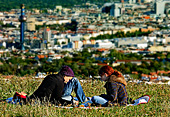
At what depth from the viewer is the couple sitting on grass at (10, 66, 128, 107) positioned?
15.5 ft

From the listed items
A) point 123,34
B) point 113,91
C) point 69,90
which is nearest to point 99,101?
point 113,91

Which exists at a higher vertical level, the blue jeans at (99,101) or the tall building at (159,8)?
the blue jeans at (99,101)

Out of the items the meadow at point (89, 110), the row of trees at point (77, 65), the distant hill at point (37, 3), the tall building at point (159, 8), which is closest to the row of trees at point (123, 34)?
the row of trees at point (77, 65)

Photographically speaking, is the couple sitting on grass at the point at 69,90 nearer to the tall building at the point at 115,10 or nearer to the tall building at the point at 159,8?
the tall building at the point at 115,10

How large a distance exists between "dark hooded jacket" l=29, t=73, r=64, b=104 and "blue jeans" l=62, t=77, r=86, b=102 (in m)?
0.08

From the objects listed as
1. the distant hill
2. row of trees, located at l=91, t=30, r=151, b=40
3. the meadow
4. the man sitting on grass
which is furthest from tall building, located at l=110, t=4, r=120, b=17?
the man sitting on grass

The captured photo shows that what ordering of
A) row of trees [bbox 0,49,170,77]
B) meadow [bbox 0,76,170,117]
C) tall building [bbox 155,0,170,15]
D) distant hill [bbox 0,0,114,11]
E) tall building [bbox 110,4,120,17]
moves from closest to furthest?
1. meadow [bbox 0,76,170,117]
2. row of trees [bbox 0,49,170,77]
3. tall building [bbox 110,4,120,17]
4. tall building [bbox 155,0,170,15]
5. distant hill [bbox 0,0,114,11]

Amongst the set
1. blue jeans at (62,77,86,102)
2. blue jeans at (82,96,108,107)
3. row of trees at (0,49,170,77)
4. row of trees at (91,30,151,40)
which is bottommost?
row of trees at (91,30,151,40)

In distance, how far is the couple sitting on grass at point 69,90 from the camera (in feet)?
15.5

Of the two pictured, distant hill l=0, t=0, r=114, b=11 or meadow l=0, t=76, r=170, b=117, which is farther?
distant hill l=0, t=0, r=114, b=11

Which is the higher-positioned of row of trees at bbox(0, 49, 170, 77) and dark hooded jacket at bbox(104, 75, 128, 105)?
dark hooded jacket at bbox(104, 75, 128, 105)

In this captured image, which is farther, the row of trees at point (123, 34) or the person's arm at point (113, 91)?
the row of trees at point (123, 34)

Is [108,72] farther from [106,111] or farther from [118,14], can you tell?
[118,14]

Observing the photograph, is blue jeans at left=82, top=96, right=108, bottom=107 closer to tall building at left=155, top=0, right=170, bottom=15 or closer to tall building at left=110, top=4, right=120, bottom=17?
tall building at left=110, top=4, right=120, bottom=17
